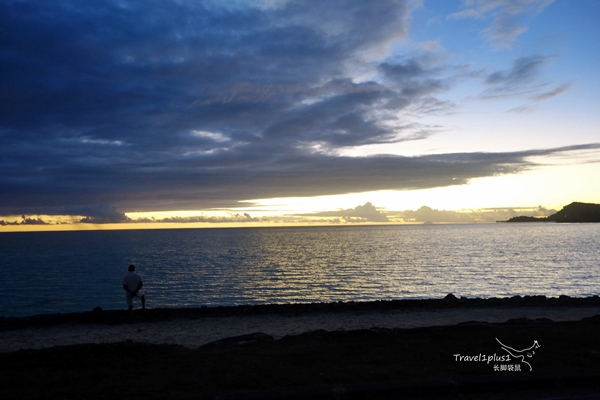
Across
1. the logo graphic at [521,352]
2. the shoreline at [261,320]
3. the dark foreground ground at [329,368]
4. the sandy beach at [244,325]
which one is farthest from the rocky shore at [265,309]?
the logo graphic at [521,352]

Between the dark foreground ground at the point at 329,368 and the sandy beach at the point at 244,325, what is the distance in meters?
2.66

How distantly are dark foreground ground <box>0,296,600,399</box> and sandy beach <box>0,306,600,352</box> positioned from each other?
2665mm

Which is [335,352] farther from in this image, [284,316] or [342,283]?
[342,283]

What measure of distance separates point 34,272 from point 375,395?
5601 cm

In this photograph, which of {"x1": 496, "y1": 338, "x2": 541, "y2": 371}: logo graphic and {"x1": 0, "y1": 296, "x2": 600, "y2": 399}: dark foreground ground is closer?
{"x1": 0, "y1": 296, "x2": 600, "y2": 399}: dark foreground ground

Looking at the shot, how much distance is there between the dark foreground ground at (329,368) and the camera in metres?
6.95

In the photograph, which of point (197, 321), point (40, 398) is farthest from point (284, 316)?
point (40, 398)

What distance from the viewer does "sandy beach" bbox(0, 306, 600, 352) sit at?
1295cm

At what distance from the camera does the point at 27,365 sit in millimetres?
8711

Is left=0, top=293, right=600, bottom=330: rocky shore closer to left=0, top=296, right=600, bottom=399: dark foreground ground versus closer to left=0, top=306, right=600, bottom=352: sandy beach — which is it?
left=0, top=306, right=600, bottom=352: sandy beach

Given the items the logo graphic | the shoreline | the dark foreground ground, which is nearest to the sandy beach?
the shoreline

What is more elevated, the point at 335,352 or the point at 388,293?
the point at 335,352

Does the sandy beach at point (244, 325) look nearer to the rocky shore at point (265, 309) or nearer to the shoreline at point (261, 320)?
the shoreline at point (261, 320)

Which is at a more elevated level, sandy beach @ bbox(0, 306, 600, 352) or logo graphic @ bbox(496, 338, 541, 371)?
logo graphic @ bbox(496, 338, 541, 371)
